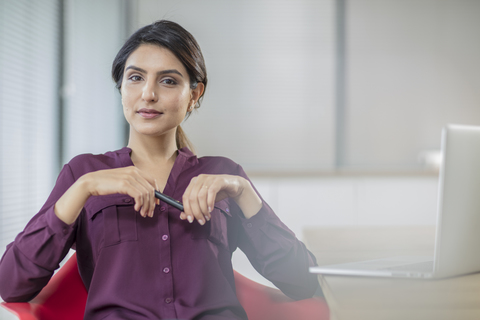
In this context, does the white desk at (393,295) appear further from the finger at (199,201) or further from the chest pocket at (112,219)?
the chest pocket at (112,219)

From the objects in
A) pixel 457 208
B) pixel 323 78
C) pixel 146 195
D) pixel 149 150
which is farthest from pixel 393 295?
pixel 323 78

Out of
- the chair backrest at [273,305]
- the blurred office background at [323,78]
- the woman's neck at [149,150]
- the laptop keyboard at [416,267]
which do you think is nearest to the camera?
the laptop keyboard at [416,267]

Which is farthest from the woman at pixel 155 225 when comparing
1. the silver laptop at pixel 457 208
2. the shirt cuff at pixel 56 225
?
the silver laptop at pixel 457 208

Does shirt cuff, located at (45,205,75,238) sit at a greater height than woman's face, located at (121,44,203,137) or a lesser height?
lesser

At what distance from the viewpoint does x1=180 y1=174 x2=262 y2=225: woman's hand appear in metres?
0.95

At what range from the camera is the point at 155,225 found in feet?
3.57

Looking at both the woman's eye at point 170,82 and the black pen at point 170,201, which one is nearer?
the black pen at point 170,201

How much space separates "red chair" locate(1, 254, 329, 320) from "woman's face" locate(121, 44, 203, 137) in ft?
1.49

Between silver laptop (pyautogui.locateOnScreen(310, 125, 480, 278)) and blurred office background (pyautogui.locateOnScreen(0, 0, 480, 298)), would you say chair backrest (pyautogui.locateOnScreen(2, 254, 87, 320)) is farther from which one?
blurred office background (pyautogui.locateOnScreen(0, 0, 480, 298))

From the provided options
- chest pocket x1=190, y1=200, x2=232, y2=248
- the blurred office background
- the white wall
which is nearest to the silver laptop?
chest pocket x1=190, y1=200, x2=232, y2=248

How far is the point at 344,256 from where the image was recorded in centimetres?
111

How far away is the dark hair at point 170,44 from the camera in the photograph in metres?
1.21

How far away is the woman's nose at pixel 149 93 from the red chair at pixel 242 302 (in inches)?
20.2

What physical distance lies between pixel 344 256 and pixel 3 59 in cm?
197
